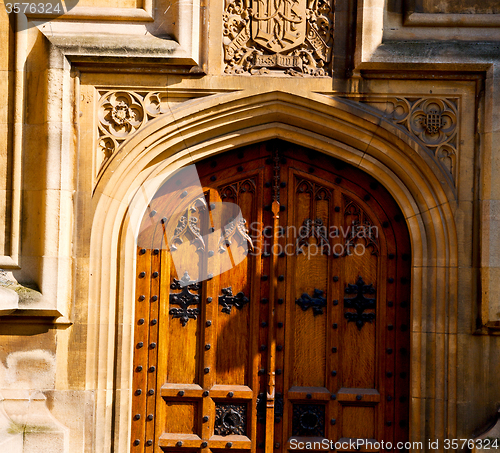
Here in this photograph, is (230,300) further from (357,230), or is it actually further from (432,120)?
(432,120)

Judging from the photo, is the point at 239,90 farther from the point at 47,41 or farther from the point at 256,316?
the point at 256,316

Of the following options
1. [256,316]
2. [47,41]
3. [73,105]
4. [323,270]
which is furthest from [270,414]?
[47,41]

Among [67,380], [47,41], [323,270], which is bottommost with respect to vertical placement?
[67,380]

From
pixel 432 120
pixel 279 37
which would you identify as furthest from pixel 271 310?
pixel 279 37

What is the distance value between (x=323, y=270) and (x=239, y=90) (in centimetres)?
141

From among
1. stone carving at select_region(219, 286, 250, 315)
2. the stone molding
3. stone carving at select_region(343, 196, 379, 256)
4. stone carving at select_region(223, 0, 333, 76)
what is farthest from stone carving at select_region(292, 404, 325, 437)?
stone carving at select_region(223, 0, 333, 76)

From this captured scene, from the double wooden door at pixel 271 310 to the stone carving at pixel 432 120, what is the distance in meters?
0.48

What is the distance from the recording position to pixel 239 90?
12.5 feet

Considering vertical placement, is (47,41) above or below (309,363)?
above

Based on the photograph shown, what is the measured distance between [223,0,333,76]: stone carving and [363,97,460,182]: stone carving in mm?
497

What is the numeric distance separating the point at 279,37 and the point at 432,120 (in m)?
1.19

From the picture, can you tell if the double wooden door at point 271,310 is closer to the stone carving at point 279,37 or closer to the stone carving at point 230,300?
the stone carving at point 230,300

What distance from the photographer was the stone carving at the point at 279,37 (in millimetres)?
3838

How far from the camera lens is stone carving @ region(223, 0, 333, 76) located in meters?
3.84
